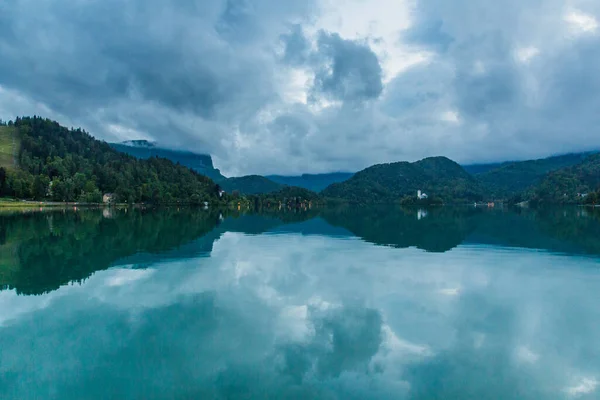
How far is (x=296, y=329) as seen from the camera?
1559 centimetres

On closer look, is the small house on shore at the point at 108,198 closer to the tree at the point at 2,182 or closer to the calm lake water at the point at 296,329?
the tree at the point at 2,182

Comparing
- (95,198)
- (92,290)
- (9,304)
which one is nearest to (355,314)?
(92,290)

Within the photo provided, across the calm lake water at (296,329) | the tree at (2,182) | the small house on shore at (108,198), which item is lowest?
the calm lake water at (296,329)

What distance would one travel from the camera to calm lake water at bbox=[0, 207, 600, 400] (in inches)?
439

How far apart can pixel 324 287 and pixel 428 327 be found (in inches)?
305

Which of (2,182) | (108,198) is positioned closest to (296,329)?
(2,182)

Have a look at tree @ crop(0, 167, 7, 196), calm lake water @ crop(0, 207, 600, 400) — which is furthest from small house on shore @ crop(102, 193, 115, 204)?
calm lake water @ crop(0, 207, 600, 400)

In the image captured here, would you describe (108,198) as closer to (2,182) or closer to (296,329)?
(2,182)

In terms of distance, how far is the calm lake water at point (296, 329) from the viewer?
11.1 meters

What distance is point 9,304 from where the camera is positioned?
18.5 metres

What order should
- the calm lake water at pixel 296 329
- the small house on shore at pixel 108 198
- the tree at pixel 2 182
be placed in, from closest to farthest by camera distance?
the calm lake water at pixel 296 329 → the tree at pixel 2 182 → the small house on shore at pixel 108 198

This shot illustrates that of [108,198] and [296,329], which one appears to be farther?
[108,198]

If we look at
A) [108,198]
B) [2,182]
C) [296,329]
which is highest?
[2,182]

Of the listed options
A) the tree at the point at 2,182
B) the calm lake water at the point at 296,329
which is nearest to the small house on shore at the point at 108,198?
the tree at the point at 2,182
